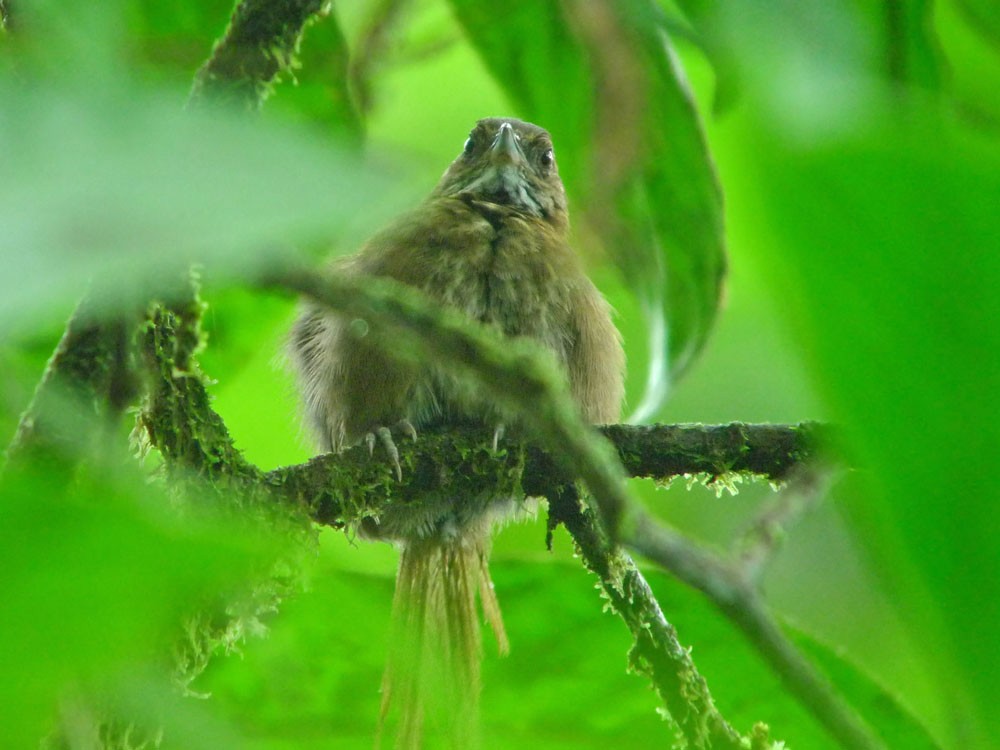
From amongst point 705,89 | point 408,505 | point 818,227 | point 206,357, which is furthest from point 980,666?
point 705,89

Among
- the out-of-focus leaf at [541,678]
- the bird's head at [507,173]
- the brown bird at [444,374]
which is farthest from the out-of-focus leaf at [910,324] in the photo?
the bird's head at [507,173]

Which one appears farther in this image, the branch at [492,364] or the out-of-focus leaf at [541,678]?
the out-of-focus leaf at [541,678]

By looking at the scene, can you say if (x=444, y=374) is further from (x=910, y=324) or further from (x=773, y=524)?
(x=910, y=324)

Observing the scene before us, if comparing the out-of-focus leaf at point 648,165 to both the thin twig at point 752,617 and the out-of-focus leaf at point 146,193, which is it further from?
the out-of-focus leaf at point 146,193

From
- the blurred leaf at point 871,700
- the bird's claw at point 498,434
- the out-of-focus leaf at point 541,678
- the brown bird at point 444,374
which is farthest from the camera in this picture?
the brown bird at point 444,374

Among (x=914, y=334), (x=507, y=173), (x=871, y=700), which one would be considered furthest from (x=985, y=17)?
(x=507, y=173)

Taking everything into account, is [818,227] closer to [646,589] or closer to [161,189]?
[161,189]
